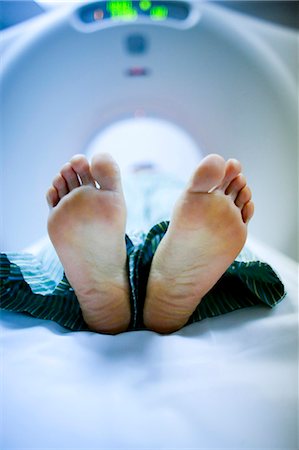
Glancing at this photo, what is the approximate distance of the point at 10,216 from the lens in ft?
3.23

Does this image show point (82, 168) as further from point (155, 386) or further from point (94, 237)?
point (155, 386)

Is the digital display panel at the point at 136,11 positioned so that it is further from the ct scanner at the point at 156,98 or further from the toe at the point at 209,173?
the toe at the point at 209,173

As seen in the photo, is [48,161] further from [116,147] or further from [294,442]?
[294,442]

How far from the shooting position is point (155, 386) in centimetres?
40

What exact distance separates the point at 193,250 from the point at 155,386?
0.58ft

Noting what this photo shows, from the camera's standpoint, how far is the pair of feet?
51 centimetres

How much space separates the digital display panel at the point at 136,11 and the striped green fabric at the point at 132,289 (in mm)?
669

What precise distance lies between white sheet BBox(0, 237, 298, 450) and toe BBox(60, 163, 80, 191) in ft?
0.59

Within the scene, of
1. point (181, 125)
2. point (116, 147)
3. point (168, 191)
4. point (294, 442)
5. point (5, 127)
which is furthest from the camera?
point (116, 147)

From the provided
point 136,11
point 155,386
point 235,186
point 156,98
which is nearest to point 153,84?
point 156,98

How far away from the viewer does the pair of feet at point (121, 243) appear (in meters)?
0.51

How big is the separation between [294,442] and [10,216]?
80 centimetres

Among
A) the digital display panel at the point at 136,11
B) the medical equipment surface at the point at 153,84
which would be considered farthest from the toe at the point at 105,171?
the digital display panel at the point at 136,11

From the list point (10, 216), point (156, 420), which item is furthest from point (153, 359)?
point (10, 216)
